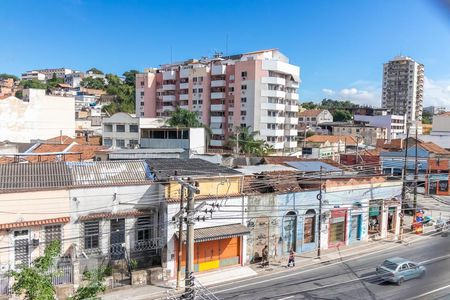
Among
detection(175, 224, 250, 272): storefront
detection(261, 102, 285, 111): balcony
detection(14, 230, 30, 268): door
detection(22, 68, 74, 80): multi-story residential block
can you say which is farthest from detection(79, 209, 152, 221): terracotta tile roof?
detection(22, 68, 74, 80): multi-story residential block

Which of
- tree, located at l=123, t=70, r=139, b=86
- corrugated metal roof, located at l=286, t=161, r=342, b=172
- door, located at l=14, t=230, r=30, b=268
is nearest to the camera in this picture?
door, located at l=14, t=230, r=30, b=268

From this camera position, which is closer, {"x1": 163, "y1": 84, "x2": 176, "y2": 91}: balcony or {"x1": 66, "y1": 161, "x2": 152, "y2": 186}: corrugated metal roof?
{"x1": 66, "y1": 161, "x2": 152, "y2": 186}: corrugated metal roof

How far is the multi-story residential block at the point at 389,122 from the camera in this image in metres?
87.2

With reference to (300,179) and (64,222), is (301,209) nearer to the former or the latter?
(300,179)

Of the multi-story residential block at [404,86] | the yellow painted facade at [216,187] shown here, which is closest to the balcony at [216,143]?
the yellow painted facade at [216,187]

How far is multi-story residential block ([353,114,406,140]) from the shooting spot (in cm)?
8725

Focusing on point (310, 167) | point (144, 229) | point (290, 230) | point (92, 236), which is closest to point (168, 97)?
point (310, 167)

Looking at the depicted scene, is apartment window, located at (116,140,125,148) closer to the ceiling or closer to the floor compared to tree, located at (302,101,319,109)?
closer to the floor

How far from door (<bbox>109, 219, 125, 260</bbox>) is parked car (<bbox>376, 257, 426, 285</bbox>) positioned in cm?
1112

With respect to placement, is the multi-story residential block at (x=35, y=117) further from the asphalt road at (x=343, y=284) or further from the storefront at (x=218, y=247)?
the asphalt road at (x=343, y=284)

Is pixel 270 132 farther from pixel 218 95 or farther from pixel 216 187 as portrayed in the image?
pixel 216 187

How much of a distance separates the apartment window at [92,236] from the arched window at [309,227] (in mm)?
10527

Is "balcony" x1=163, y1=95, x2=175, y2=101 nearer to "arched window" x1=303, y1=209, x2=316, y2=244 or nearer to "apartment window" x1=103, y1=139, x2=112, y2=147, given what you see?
"apartment window" x1=103, y1=139, x2=112, y2=147

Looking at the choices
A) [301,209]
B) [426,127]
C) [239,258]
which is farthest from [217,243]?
[426,127]
